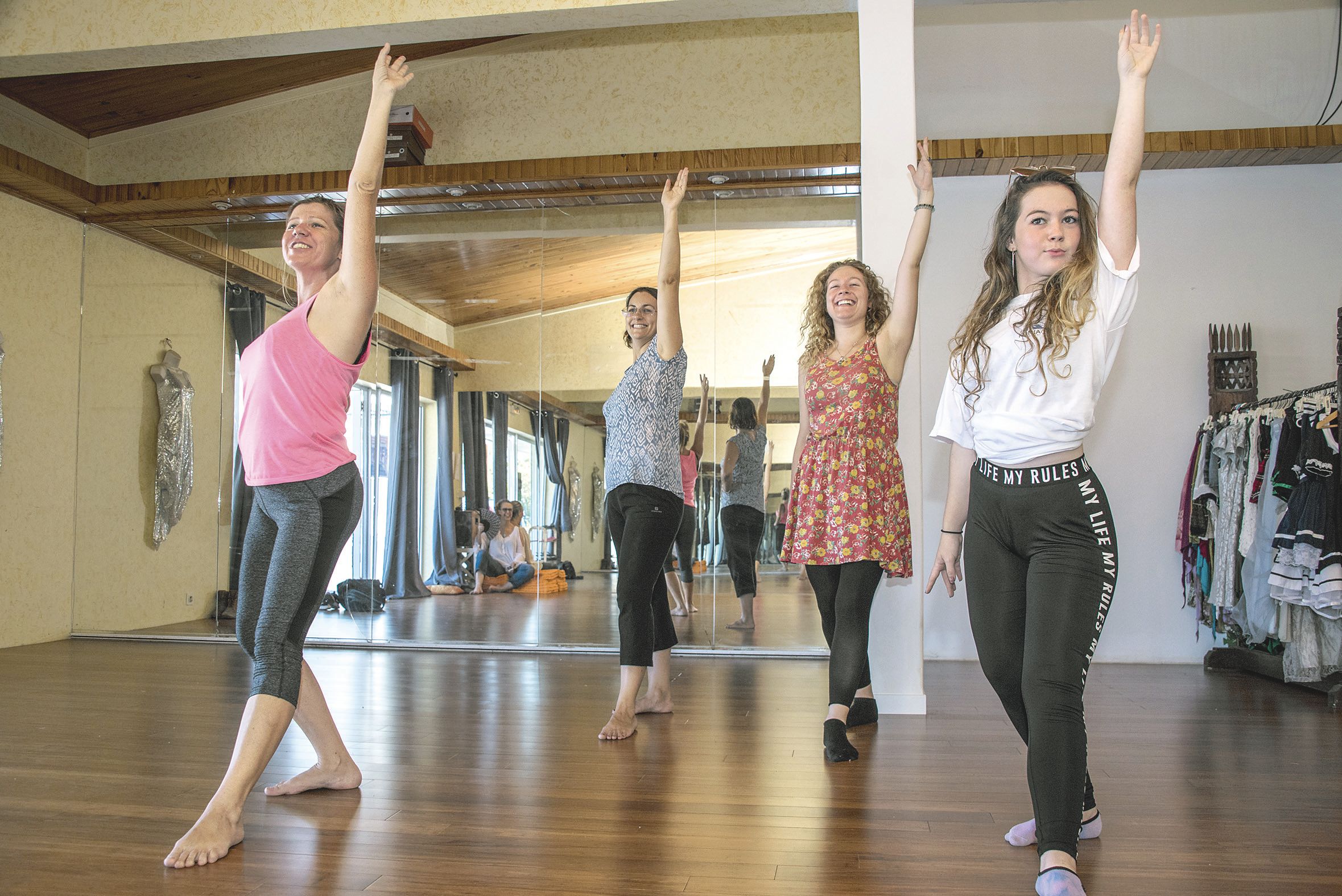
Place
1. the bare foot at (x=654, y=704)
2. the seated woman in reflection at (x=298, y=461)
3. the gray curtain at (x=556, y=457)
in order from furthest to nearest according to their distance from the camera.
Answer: the gray curtain at (x=556, y=457), the bare foot at (x=654, y=704), the seated woman in reflection at (x=298, y=461)

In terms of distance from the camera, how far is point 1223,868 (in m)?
1.87

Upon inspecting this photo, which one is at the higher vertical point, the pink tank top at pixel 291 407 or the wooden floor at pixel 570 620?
the pink tank top at pixel 291 407

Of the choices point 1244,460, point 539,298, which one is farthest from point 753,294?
point 1244,460

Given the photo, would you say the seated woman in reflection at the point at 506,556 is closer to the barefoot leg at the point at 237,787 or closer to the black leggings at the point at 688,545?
the black leggings at the point at 688,545

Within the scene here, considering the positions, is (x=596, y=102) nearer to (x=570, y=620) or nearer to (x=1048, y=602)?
(x=570, y=620)

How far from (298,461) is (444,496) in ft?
12.4

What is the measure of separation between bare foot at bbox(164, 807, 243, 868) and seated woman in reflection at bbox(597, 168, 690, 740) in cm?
127

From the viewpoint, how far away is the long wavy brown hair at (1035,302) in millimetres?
→ 1801

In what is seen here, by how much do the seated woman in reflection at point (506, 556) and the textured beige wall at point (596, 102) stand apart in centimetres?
213

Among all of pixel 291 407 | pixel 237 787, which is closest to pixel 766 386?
pixel 291 407

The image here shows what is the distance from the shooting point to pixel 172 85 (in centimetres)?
573

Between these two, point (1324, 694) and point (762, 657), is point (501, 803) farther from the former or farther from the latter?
point (1324, 694)

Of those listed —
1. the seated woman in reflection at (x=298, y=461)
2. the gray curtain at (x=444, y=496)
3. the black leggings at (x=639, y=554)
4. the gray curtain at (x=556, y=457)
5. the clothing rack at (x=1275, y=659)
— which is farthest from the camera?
the gray curtain at (x=444, y=496)

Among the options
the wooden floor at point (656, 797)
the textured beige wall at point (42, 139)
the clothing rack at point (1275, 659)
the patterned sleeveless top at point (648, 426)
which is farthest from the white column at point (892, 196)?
the textured beige wall at point (42, 139)
